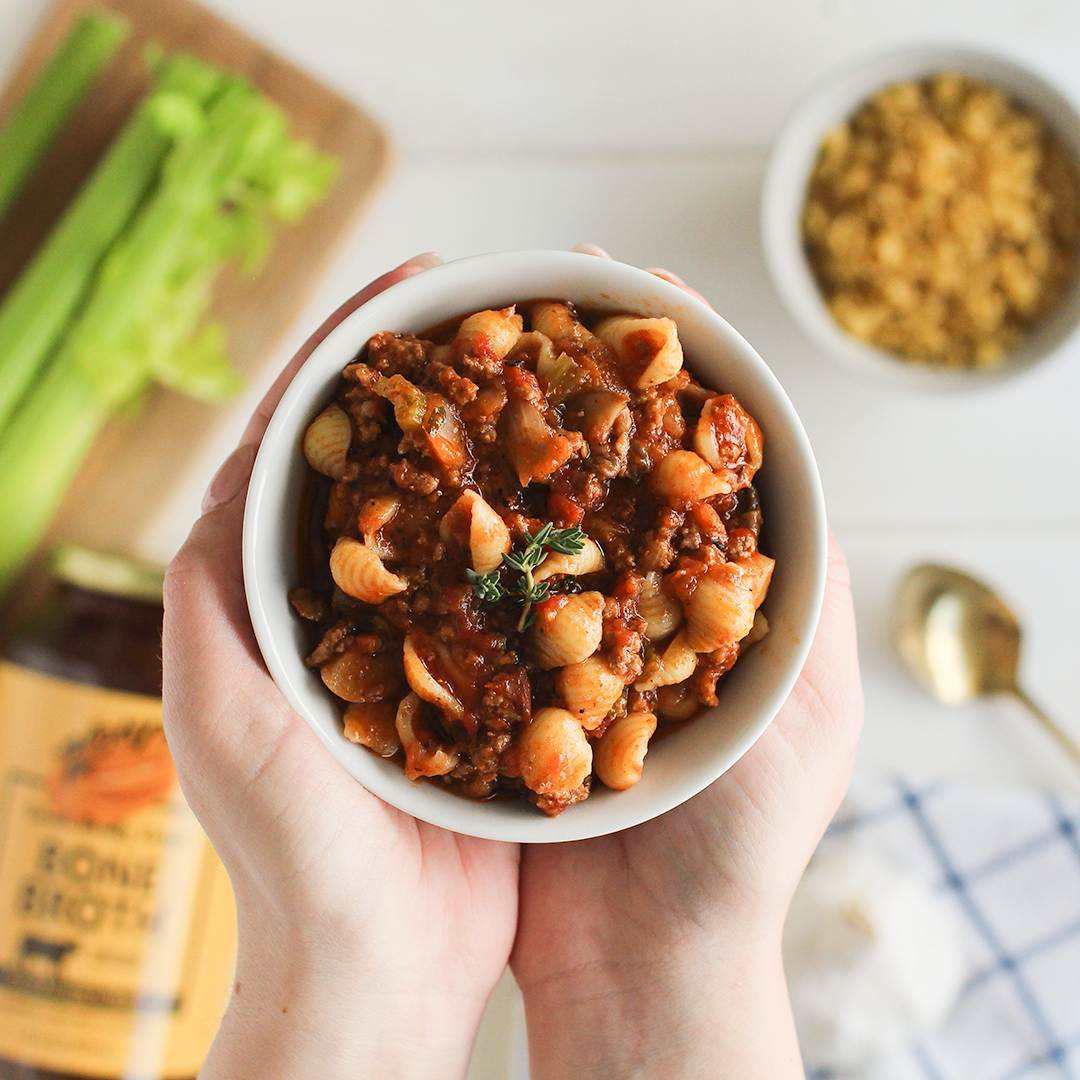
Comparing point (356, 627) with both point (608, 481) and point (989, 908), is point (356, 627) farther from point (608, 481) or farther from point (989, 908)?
point (989, 908)

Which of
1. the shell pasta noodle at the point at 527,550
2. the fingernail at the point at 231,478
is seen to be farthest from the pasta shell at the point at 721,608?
the fingernail at the point at 231,478

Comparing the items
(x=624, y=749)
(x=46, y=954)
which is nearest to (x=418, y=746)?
(x=624, y=749)

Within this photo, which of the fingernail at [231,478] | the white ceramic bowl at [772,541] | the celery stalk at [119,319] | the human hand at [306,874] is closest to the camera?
the white ceramic bowl at [772,541]

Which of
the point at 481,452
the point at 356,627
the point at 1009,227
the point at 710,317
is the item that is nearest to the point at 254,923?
the point at 356,627

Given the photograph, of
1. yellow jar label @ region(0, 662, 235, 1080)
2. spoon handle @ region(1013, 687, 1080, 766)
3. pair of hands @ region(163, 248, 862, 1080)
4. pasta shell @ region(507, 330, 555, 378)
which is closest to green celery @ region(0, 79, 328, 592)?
yellow jar label @ region(0, 662, 235, 1080)

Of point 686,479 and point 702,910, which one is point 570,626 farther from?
point 702,910

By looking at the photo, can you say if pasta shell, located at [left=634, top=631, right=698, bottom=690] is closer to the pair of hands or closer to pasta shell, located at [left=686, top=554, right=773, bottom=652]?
pasta shell, located at [left=686, top=554, right=773, bottom=652]

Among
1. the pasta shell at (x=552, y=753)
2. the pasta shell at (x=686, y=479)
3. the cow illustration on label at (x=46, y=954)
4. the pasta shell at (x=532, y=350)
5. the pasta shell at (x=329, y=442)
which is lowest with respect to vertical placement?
the cow illustration on label at (x=46, y=954)

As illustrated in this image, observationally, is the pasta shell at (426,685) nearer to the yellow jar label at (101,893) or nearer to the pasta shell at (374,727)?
the pasta shell at (374,727)
